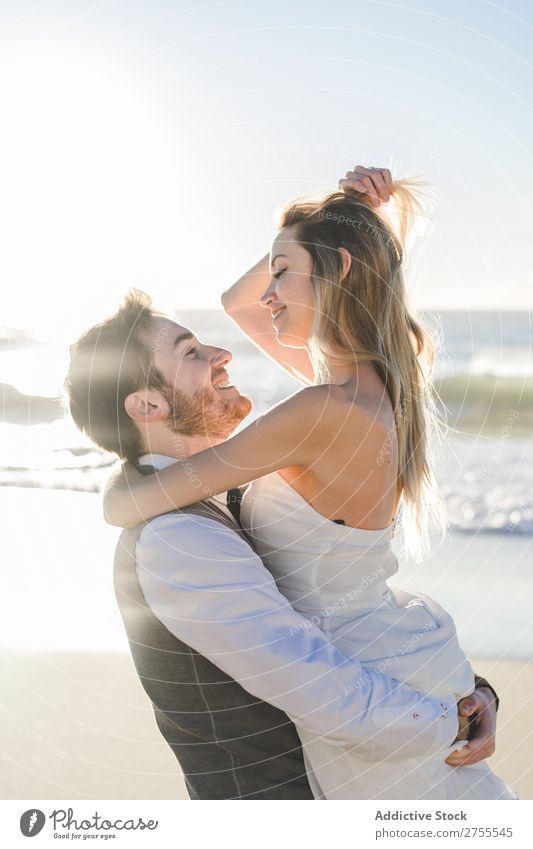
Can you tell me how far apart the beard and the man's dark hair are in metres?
0.09

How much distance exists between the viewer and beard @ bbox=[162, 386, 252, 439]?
3244mm

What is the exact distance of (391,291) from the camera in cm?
337

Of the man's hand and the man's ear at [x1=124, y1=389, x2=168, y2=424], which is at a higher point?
the man's ear at [x1=124, y1=389, x2=168, y2=424]

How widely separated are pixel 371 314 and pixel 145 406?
0.86m

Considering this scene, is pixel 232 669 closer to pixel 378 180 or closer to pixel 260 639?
pixel 260 639

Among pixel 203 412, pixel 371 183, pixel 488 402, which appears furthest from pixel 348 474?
pixel 488 402

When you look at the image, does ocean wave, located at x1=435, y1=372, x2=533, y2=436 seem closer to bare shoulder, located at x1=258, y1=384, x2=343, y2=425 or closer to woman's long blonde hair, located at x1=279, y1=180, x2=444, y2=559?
woman's long blonde hair, located at x1=279, y1=180, x2=444, y2=559

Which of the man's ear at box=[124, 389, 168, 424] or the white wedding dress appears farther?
the man's ear at box=[124, 389, 168, 424]

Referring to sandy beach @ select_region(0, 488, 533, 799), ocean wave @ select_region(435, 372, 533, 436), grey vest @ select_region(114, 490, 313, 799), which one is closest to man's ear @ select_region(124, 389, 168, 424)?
grey vest @ select_region(114, 490, 313, 799)

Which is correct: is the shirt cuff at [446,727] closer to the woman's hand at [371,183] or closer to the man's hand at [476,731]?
the man's hand at [476,731]

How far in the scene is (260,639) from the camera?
8.92 feet

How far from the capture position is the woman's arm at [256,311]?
13.7 ft

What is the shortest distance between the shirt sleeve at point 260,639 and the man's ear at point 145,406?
1.49ft

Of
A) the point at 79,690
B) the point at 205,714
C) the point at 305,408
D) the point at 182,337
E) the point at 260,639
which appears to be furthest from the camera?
the point at 79,690
